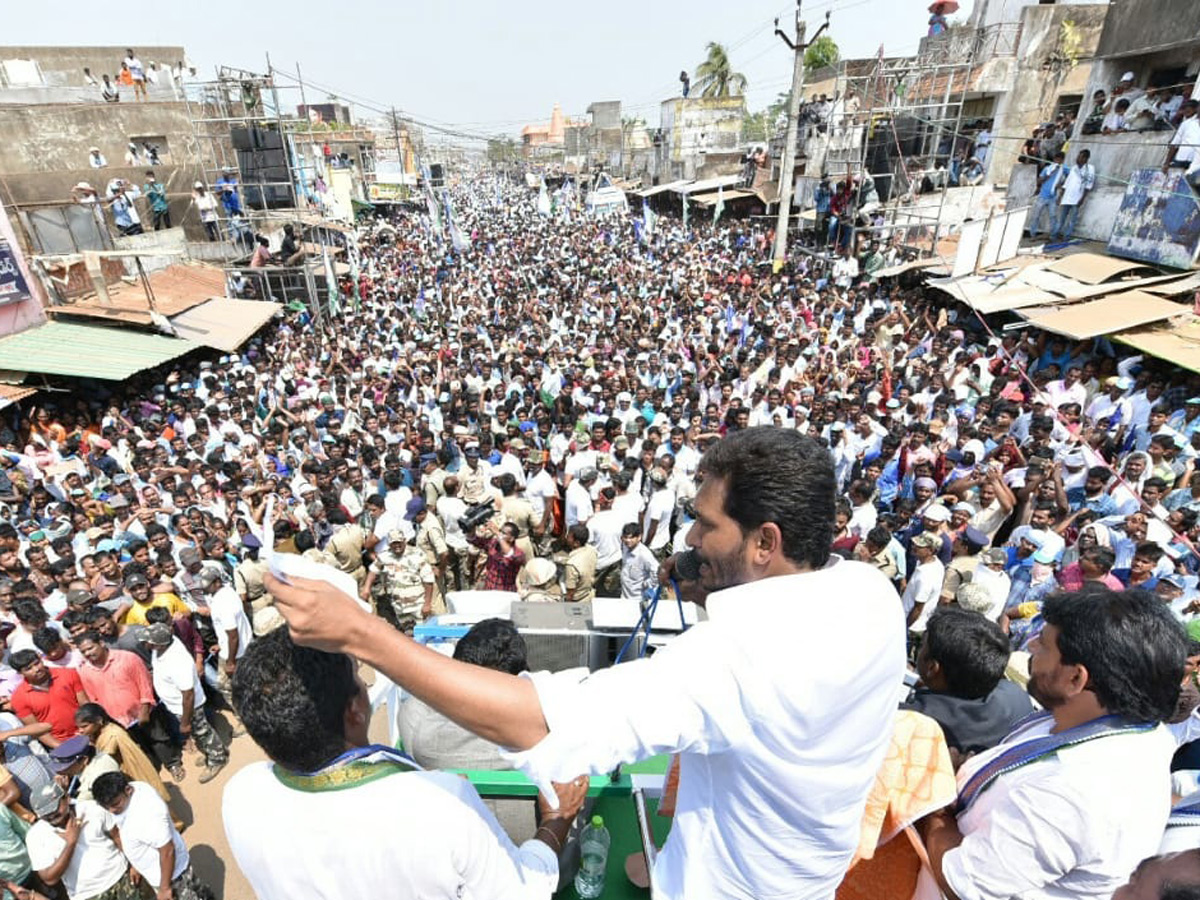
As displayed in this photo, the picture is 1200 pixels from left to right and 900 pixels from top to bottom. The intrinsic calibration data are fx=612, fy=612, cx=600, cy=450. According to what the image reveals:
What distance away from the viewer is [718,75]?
36.4m

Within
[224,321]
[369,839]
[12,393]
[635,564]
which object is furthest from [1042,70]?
[12,393]

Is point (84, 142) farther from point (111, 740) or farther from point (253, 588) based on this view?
point (111, 740)

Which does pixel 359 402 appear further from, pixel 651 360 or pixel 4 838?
pixel 4 838

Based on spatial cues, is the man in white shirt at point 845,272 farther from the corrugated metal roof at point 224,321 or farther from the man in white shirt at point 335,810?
the man in white shirt at point 335,810

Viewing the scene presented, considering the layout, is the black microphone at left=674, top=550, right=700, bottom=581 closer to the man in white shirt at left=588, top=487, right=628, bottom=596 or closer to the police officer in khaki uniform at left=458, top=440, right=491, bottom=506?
the man in white shirt at left=588, top=487, right=628, bottom=596

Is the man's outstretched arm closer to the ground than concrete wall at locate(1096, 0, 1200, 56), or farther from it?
closer to the ground

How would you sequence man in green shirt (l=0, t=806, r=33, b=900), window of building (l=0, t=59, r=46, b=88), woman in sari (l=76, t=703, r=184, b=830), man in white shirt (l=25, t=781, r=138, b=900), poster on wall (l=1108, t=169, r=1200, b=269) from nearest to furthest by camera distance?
1. man in white shirt (l=25, t=781, r=138, b=900)
2. man in green shirt (l=0, t=806, r=33, b=900)
3. woman in sari (l=76, t=703, r=184, b=830)
4. poster on wall (l=1108, t=169, r=1200, b=269)
5. window of building (l=0, t=59, r=46, b=88)

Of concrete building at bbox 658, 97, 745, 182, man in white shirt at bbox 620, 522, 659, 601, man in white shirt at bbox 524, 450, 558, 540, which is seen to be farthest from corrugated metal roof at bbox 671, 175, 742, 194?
man in white shirt at bbox 620, 522, 659, 601

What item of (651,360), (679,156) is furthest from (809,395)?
(679,156)

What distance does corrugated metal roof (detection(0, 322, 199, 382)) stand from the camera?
9.27 m

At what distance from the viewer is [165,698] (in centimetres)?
406

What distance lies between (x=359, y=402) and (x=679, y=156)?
30404 mm

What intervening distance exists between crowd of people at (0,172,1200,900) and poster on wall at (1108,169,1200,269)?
233 centimetres

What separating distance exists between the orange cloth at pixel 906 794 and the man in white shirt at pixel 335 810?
0.87 metres
